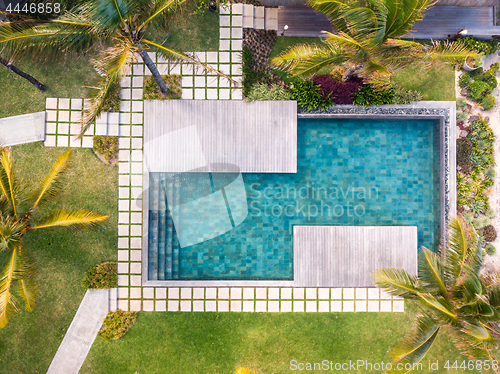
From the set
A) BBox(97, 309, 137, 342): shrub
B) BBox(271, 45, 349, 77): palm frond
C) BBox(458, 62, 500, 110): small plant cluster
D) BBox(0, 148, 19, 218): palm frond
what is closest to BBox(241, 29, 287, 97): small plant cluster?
BBox(271, 45, 349, 77): palm frond

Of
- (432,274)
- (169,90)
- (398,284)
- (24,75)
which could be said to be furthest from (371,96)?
(24,75)

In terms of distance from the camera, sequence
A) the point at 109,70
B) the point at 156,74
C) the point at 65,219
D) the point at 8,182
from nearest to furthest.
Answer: the point at 109,70 < the point at 8,182 < the point at 65,219 < the point at 156,74

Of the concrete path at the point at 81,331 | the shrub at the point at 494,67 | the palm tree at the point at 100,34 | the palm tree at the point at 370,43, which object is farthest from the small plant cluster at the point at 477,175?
the concrete path at the point at 81,331

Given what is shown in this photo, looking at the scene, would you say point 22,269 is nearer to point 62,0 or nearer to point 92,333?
point 92,333

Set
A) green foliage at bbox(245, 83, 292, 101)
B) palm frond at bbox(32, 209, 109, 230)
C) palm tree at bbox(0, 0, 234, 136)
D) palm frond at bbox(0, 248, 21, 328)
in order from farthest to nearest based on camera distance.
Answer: green foliage at bbox(245, 83, 292, 101), palm frond at bbox(32, 209, 109, 230), palm frond at bbox(0, 248, 21, 328), palm tree at bbox(0, 0, 234, 136)

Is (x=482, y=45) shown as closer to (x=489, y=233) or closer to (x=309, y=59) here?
(x=489, y=233)

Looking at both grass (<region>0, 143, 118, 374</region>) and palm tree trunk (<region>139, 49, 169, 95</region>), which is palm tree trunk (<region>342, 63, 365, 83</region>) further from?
grass (<region>0, 143, 118, 374</region>)

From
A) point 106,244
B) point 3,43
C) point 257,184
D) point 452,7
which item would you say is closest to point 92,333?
point 106,244
